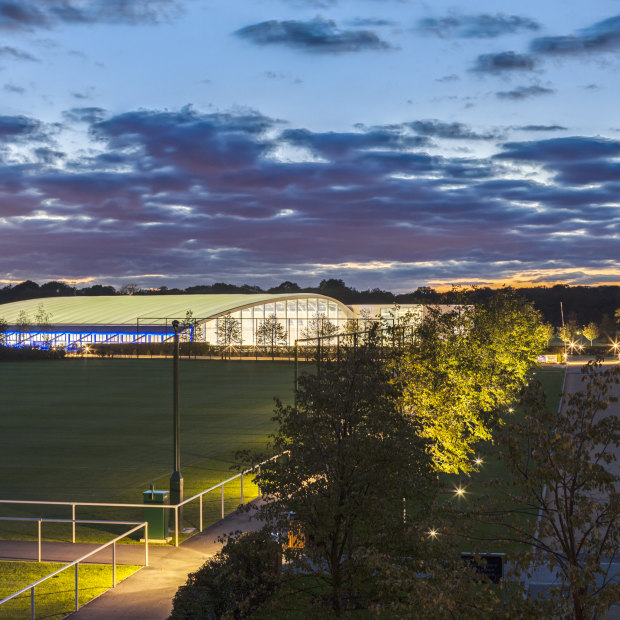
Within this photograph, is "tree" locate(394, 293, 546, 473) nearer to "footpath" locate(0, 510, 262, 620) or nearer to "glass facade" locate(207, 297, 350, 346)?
"footpath" locate(0, 510, 262, 620)

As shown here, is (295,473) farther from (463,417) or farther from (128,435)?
(128,435)

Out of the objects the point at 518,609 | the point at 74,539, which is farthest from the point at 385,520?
the point at 74,539

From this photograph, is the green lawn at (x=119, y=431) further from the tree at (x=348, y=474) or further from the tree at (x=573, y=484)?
the tree at (x=573, y=484)

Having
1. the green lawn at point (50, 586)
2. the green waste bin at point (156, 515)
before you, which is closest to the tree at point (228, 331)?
the green waste bin at point (156, 515)

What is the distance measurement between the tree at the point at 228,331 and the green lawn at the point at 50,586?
95733 mm

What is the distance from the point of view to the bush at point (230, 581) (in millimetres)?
13133

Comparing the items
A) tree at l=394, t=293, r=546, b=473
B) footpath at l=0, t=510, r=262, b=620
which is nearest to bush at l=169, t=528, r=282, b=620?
footpath at l=0, t=510, r=262, b=620

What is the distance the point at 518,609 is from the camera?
9023 mm

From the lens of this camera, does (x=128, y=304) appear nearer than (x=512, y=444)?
No

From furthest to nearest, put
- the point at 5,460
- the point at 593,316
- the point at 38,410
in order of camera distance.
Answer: the point at 593,316
the point at 38,410
the point at 5,460

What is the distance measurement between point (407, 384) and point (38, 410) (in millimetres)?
32111

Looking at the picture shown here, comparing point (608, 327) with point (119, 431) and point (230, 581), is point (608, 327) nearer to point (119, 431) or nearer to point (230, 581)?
point (119, 431)

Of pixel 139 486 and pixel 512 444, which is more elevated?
pixel 512 444

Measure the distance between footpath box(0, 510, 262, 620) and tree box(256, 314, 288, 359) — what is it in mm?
95845
